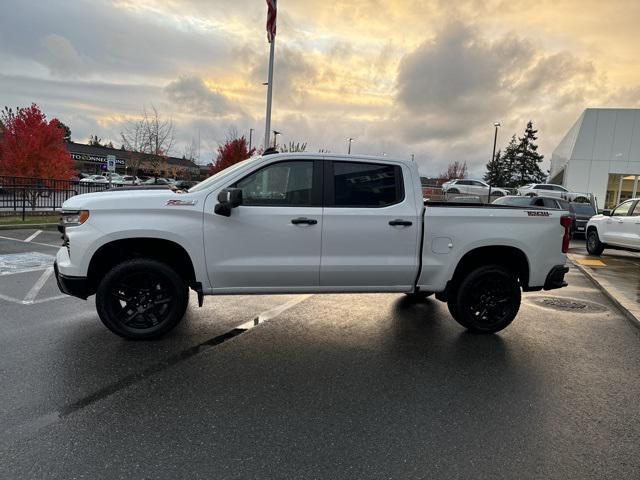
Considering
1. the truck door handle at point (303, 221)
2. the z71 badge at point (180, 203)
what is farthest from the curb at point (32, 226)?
the truck door handle at point (303, 221)

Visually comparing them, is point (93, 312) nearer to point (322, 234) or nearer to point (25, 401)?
point (25, 401)

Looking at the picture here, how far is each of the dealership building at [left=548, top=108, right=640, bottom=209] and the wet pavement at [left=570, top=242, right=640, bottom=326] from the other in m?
26.8

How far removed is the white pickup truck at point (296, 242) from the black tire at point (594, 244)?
9.77m

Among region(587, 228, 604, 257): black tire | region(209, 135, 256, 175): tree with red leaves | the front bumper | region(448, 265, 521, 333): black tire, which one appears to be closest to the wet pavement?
region(587, 228, 604, 257): black tire

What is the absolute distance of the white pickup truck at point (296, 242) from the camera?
185 inches

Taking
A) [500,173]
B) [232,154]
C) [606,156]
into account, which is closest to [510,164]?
[500,173]

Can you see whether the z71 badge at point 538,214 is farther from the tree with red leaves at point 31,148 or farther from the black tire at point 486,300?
the tree with red leaves at point 31,148

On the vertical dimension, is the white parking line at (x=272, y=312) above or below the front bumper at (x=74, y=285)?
below

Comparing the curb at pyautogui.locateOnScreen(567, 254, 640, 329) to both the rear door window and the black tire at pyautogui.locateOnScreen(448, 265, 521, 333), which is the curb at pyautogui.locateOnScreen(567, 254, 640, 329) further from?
the rear door window

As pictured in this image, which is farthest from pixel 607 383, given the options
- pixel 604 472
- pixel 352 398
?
pixel 352 398

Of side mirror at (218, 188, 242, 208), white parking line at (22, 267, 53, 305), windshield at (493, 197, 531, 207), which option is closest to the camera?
side mirror at (218, 188, 242, 208)

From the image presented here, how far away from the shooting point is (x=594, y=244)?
46.0ft

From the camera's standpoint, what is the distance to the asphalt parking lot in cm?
292

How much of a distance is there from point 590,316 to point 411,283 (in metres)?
3.22
